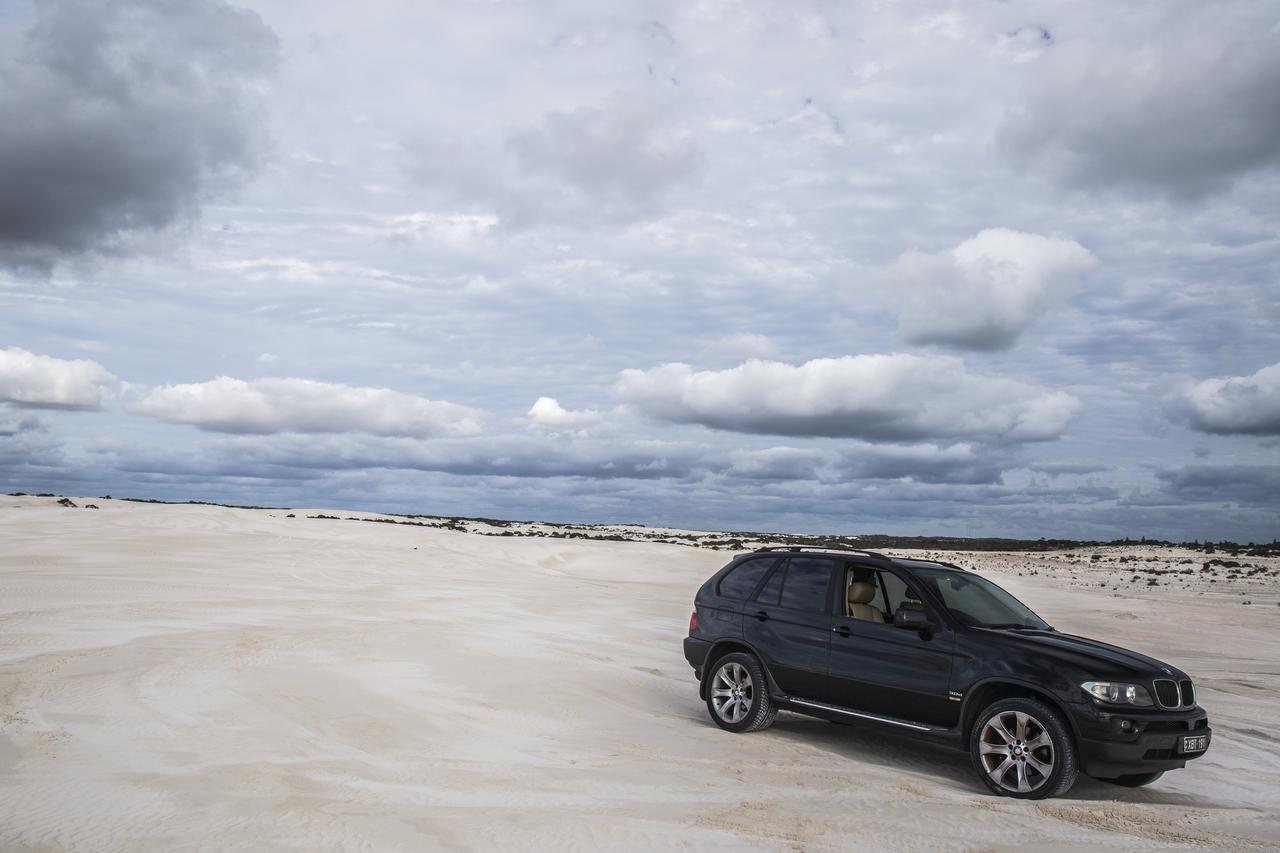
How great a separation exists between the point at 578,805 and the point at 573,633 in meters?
9.10

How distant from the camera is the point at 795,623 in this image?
8.80m

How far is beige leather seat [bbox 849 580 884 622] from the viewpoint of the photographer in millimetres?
8552

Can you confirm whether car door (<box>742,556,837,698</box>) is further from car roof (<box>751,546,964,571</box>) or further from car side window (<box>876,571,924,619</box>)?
car side window (<box>876,571,924,619</box>)

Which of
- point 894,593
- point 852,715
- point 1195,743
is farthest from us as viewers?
point 894,593

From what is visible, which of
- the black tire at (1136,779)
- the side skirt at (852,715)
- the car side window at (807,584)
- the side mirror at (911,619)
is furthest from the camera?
the car side window at (807,584)

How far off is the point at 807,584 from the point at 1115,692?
279cm

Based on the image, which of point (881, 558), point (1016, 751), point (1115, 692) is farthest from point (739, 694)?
point (1115, 692)

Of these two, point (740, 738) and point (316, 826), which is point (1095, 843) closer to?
point (740, 738)

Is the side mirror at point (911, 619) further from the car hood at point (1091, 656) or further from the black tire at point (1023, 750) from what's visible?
the black tire at point (1023, 750)

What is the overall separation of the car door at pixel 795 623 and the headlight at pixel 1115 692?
7.23 feet

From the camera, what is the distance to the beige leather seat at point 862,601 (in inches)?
337

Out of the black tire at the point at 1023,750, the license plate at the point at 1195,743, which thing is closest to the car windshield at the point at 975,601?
the black tire at the point at 1023,750

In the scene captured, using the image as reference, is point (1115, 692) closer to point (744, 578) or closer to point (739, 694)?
point (739, 694)

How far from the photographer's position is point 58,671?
978cm
